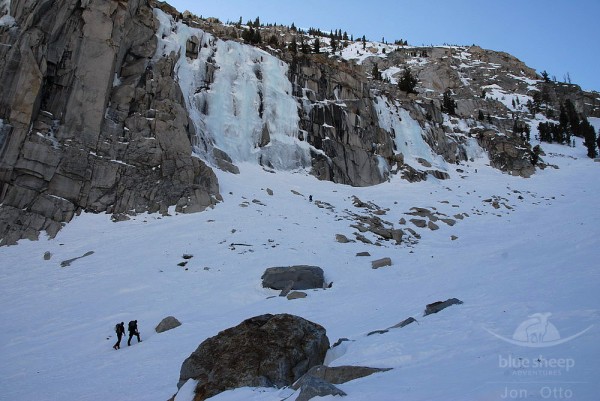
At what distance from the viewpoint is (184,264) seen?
68.9ft

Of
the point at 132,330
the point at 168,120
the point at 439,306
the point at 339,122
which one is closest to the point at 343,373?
the point at 439,306

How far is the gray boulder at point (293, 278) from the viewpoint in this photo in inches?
721

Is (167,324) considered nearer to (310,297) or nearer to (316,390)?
(310,297)

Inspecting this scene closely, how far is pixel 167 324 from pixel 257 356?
22.8 feet

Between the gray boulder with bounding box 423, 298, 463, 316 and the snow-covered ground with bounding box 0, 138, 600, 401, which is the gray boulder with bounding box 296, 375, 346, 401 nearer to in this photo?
the snow-covered ground with bounding box 0, 138, 600, 401

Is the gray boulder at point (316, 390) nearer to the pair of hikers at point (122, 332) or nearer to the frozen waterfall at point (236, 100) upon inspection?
the pair of hikers at point (122, 332)

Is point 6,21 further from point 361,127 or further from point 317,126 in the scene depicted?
point 361,127

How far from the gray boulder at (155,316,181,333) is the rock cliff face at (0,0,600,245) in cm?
1418

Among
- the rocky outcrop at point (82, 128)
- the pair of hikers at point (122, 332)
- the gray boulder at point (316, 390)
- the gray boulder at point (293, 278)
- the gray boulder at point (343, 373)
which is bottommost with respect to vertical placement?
the pair of hikers at point (122, 332)

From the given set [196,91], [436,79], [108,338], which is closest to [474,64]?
[436,79]

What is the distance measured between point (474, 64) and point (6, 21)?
11891cm

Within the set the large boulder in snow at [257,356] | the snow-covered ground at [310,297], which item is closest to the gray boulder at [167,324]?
the snow-covered ground at [310,297]

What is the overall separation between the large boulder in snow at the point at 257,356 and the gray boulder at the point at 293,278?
312 inches

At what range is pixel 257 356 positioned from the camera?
29.6ft
